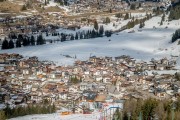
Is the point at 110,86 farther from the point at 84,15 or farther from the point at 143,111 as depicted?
the point at 84,15

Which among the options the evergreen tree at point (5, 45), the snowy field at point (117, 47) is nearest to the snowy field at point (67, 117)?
the snowy field at point (117, 47)

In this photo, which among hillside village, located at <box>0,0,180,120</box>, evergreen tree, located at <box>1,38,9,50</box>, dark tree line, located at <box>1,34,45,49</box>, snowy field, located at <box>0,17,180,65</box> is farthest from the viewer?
dark tree line, located at <box>1,34,45,49</box>

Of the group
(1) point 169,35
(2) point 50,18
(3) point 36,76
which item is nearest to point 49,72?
(3) point 36,76

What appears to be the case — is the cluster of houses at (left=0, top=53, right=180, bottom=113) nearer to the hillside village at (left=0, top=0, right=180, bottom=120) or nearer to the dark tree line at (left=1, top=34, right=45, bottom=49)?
the hillside village at (left=0, top=0, right=180, bottom=120)

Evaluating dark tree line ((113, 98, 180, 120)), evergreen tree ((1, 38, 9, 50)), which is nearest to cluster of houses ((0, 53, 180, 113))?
dark tree line ((113, 98, 180, 120))

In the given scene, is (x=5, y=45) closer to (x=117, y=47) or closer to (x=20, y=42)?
(x=20, y=42)
